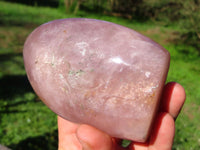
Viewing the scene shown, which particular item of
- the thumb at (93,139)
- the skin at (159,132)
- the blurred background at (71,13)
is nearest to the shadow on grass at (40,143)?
the blurred background at (71,13)

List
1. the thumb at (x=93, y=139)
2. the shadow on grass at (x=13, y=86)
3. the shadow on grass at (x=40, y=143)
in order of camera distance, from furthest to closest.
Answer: the shadow on grass at (x=13, y=86)
the shadow on grass at (x=40, y=143)
the thumb at (x=93, y=139)

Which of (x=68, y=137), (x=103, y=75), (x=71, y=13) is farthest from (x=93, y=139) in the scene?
(x=71, y=13)

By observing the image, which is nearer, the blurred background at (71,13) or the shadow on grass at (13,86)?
the blurred background at (71,13)

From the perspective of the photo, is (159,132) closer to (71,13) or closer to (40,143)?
(40,143)

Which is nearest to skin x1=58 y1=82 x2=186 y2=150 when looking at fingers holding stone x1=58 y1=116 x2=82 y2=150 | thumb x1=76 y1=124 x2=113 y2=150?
thumb x1=76 y1=124 x2=113 y2=150

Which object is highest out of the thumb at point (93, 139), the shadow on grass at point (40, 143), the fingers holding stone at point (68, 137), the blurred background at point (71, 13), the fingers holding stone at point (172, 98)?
the fingers holding stone at point (172, 98)

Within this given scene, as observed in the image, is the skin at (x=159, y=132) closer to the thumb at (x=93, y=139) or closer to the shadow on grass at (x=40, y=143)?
the thumb at (x=93, y=139)
